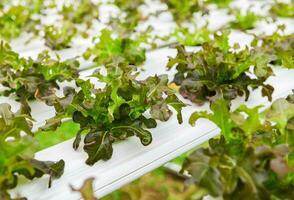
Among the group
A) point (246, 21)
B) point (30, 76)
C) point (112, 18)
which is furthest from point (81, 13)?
point (30, 76)

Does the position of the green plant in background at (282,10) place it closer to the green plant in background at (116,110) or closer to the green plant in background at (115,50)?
the green plant in background at (115,50)

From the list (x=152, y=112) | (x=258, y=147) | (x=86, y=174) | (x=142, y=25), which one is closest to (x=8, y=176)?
(x=86, y=174)

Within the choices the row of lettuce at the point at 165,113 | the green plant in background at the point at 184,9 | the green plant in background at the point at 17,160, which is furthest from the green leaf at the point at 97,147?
the green plant in background at the point at 184,9

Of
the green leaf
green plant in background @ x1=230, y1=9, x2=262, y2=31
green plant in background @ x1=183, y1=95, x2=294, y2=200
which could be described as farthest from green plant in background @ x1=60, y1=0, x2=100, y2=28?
green plant in background @ x1=183, y1=95, x2=294, y2=200

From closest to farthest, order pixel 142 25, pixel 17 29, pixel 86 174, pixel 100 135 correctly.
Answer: pixel 86 174 → pixel 100 135 → pixel 17 29 → pixel 142 25

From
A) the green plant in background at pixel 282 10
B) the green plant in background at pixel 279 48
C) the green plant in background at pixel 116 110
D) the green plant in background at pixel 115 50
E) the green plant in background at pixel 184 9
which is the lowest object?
the green plant in background at pixel 282 10

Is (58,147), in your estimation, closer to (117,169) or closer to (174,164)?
(117,169)
